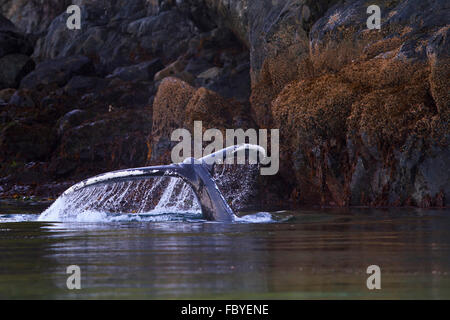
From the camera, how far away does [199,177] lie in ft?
54.8

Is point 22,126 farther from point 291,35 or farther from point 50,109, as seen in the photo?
point 291,35

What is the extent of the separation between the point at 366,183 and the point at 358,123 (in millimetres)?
1866

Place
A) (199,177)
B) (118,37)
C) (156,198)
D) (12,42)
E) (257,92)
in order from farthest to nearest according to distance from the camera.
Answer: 1. (12,42)
2. (118,37)
3. (257,92)
4. (156,198)
5. (199,177)

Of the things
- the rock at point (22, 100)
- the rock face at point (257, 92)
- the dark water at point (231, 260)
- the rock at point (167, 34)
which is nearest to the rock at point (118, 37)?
the rock at point (167, 34)

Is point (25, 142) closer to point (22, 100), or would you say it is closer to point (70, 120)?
point (70, 120)

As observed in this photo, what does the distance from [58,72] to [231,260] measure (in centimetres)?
4880

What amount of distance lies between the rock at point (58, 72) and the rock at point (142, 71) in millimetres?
3770

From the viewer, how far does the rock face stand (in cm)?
2458

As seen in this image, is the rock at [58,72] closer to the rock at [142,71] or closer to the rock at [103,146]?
the rock at [142,71]

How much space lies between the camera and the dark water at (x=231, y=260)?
7102 millimetres

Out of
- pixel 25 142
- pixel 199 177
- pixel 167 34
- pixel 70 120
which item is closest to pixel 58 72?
pixel 167 34

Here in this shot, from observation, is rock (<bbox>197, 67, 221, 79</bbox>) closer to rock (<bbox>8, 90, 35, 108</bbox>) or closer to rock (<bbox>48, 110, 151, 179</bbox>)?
rock (<bbox>48, 110, 151, 179</bbox>)

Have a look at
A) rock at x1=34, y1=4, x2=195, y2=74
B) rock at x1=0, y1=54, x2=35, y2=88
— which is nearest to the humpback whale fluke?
rock at x1=34, y1=4, x2=195, y2=74
